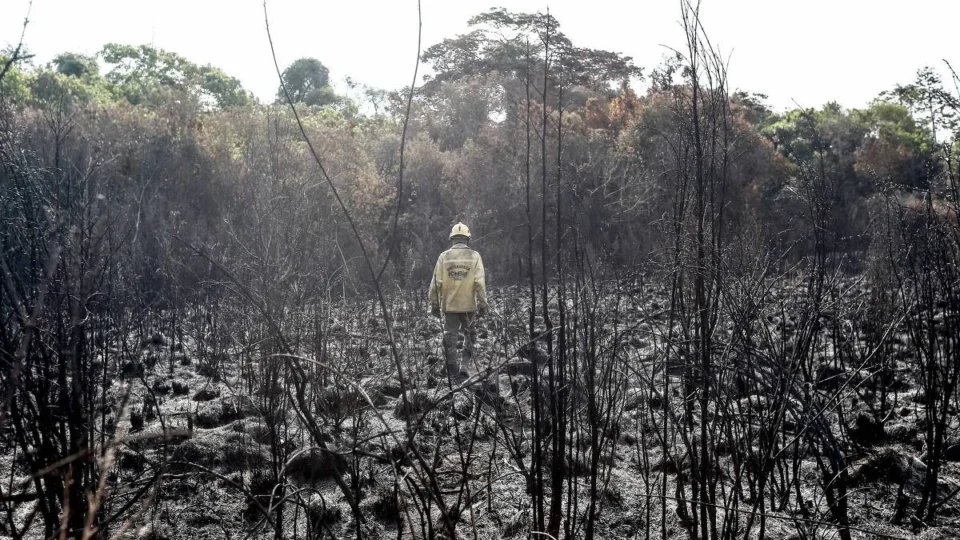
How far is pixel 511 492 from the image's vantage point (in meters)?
4.90

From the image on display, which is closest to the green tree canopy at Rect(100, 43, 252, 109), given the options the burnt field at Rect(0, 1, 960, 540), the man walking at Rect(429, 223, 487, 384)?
the burnt field at Rect(0, 1, 960, 540)

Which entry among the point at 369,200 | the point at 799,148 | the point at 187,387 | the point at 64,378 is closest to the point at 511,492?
the point at 64,378

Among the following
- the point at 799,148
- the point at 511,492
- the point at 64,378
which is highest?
the point at 799,148

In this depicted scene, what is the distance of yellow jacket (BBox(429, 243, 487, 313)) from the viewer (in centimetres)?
788

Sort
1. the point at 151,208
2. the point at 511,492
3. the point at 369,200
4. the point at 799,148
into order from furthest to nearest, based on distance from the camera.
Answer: the point at 799,148 → the point at 369,200 → the point at 151,208 → the point at 511,492

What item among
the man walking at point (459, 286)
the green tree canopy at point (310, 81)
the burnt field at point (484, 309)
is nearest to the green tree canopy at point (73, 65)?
the burnt field at point (484, 309)

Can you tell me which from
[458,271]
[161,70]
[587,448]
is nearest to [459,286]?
[458,271]

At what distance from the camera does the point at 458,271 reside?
7.89m

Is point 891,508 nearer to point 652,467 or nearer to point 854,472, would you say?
point 854,472

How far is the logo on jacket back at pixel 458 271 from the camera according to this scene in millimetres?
7891

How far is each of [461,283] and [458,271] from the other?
0.38 ft

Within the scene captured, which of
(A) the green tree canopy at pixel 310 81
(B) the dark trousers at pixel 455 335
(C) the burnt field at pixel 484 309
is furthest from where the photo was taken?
(A) the green tree canopy at pixel 310 81

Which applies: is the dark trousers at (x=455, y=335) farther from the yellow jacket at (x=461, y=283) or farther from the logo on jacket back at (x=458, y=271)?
the logo on jacket back at (x=458, y=271)

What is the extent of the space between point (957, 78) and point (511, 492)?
10.1 ft
